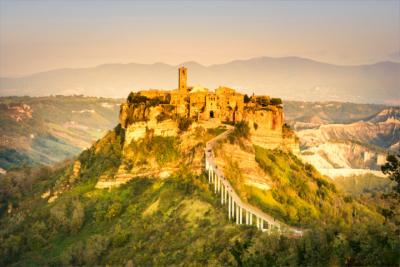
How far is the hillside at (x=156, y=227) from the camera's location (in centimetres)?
5063

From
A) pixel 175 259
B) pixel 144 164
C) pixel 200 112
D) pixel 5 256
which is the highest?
pixel 200 112

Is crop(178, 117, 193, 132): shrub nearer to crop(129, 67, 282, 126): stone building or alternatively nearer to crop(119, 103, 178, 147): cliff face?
crop(119, 103, 178, 147): cliff face

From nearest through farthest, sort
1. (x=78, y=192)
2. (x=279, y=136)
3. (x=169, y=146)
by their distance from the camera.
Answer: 1. (x=169, y=146)
2. (x=78, y=192)
3. (x=279, y=136)

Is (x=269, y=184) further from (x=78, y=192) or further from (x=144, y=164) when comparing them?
(x=78, y=192)

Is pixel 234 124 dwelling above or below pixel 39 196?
above

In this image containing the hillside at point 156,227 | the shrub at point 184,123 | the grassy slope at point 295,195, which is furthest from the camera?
the shrub at point 184,123

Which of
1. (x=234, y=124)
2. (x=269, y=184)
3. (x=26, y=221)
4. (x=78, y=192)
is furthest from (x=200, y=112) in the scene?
(x=26, y=221)

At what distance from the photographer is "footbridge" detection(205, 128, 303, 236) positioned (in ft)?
204

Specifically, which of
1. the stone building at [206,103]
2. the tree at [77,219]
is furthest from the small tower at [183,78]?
the tree at [77,219]

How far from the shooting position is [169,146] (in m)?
82.1

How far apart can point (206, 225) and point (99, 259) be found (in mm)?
13134

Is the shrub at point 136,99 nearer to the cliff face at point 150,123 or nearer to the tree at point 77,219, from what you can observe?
the cliff face at point 150,123

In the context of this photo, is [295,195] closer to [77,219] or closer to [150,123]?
[150,123]

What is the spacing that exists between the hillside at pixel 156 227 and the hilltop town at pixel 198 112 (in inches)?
91.4
